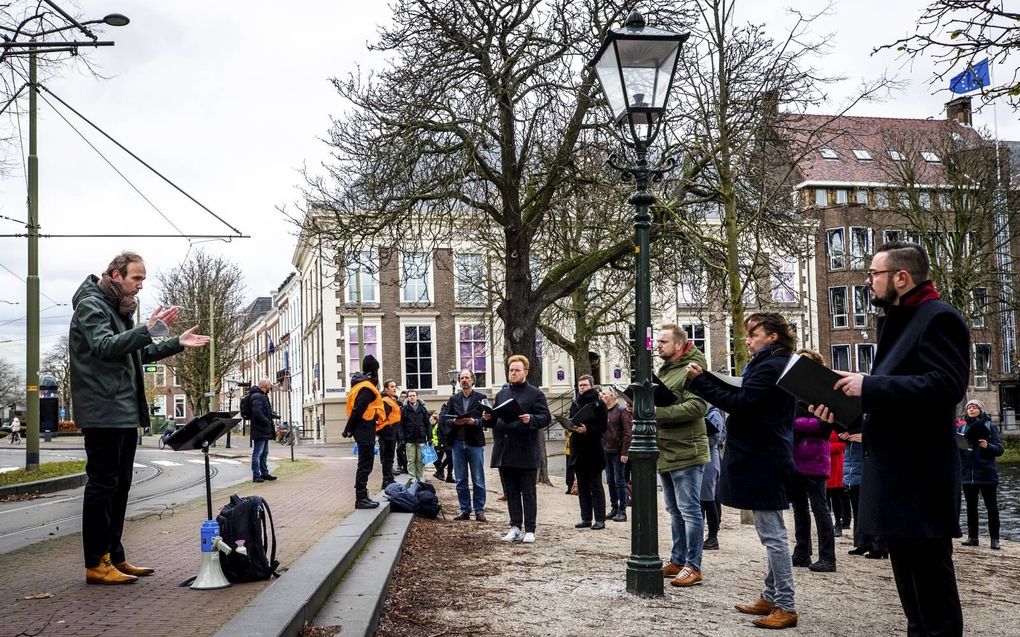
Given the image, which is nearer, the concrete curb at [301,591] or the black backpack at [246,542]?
the concrete curb at [301,591]

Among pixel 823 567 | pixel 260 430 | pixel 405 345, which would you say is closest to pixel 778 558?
pixel 823 567

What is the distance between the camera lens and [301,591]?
557 cm

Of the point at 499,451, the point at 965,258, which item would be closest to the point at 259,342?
the point at 965,258

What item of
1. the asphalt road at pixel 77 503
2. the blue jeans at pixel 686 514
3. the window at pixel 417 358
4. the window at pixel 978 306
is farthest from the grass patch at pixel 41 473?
the window at pixel 417 358

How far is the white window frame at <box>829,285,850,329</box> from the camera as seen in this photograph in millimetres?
53438

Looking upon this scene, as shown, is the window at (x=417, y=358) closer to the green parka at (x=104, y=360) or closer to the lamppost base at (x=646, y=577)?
the lamppost base at (x=646, y=577)

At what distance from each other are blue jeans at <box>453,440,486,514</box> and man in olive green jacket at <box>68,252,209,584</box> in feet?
21.4

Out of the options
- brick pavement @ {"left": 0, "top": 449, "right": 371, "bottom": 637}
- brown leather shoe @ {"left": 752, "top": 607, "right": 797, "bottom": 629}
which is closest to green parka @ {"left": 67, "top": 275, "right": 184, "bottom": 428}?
brick pavement @ {"left": 0, "top": 449, "right": 371, "bottom": 637}

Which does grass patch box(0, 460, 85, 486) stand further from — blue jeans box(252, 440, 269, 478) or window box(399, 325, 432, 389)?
window box(399, 325, 432, 389)

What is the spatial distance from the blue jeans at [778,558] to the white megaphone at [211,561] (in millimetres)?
3392

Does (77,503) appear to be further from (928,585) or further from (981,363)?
(981,363)

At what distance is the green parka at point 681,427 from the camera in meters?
7.91

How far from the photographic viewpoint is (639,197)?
783cm

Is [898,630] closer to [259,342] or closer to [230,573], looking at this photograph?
[230,573]
